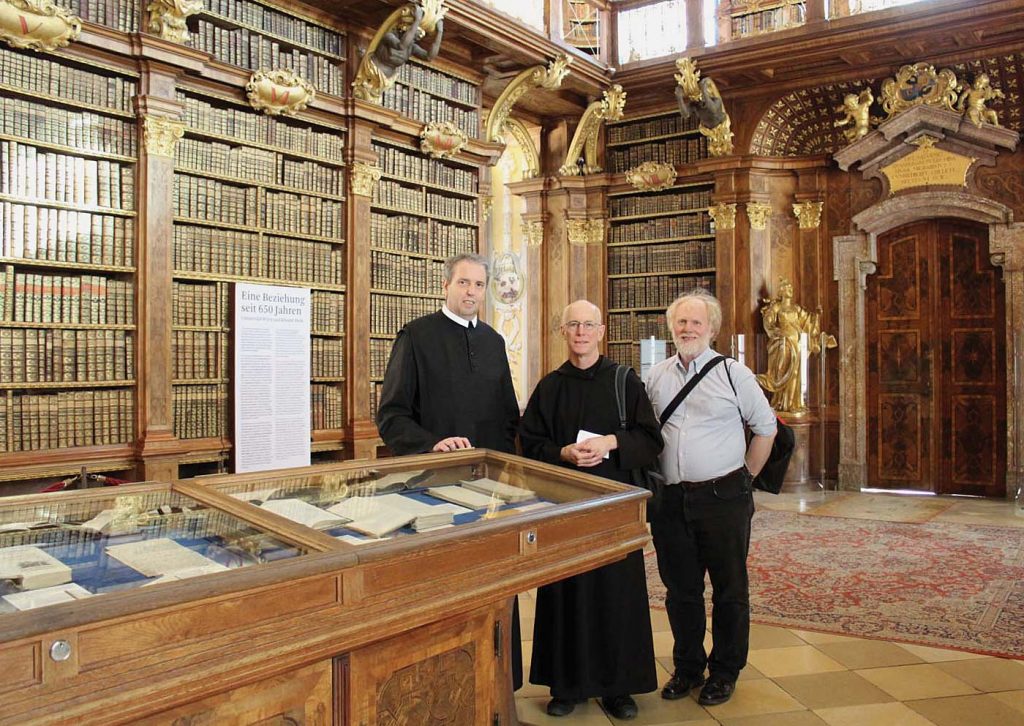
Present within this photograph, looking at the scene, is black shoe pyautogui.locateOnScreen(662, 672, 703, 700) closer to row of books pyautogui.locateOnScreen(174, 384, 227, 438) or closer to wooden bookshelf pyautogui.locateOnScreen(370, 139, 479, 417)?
row of books pyautogui.locateOnScreen(174, 384, 227, 438)

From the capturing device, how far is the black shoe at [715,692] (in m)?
2.97

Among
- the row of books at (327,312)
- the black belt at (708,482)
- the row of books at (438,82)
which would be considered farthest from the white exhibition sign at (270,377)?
the black belt at (708,482)

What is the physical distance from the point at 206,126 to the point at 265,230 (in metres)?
0.74

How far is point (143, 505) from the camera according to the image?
1.78 meters

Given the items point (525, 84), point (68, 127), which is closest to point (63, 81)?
point (68, 127)

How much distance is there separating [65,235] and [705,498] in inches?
150

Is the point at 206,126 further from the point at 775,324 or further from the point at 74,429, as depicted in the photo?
the point at 775,324

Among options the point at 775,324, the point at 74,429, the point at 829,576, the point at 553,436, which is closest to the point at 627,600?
the point at 553,436

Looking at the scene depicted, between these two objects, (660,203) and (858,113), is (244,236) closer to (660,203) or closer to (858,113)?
(660,203)

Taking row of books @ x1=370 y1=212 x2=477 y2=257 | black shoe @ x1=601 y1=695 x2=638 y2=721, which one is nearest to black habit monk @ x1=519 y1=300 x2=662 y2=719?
black shoe @ x1=601 y1=695 x2=638 y2=721

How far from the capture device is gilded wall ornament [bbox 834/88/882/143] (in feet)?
26.3

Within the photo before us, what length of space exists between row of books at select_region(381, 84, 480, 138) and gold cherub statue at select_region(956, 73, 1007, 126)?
14.3 ft

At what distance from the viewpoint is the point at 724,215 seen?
8.51m

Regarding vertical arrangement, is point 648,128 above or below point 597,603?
above
